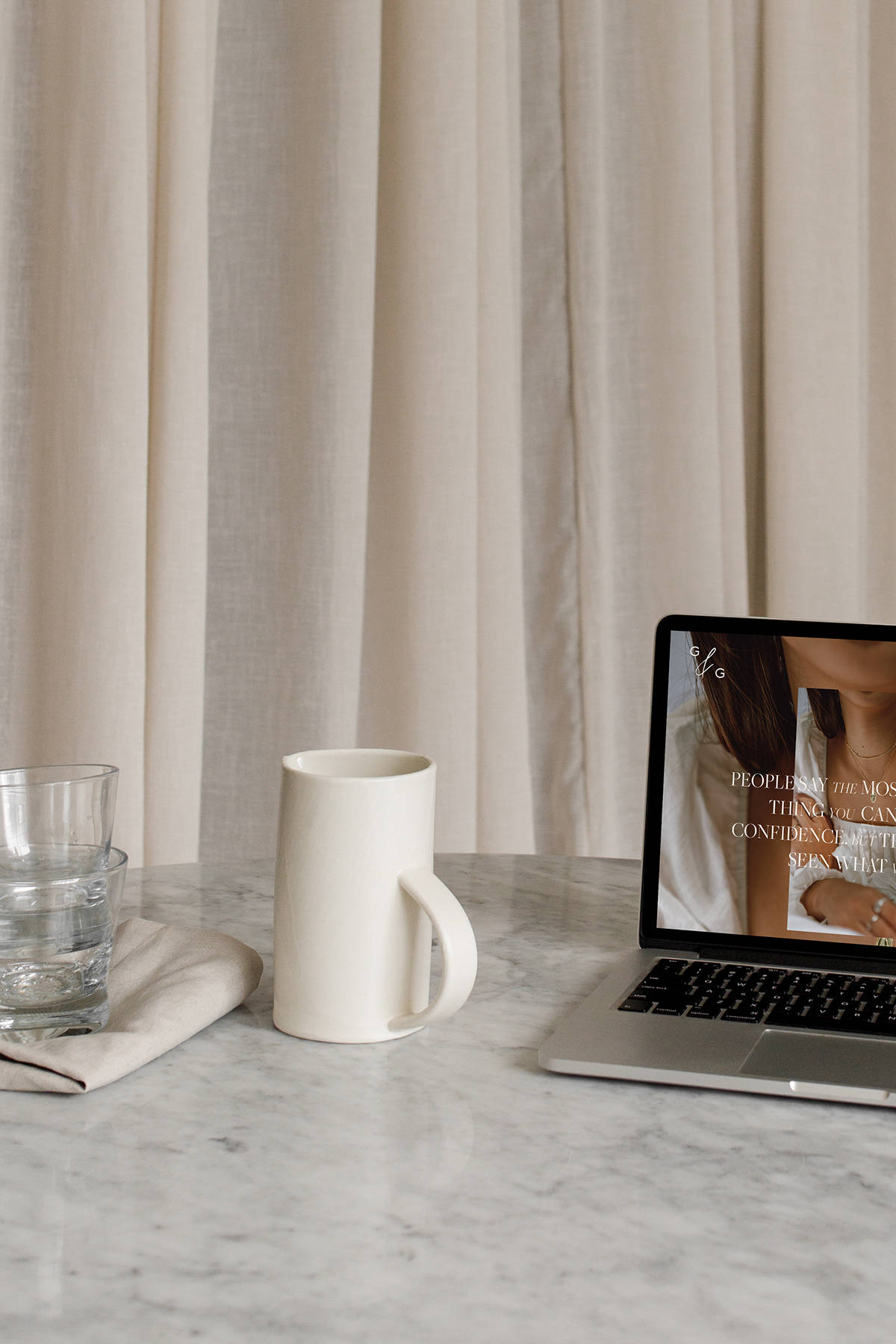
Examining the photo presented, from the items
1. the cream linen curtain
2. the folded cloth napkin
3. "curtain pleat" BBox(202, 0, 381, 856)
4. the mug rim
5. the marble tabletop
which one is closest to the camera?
the marble tabletop

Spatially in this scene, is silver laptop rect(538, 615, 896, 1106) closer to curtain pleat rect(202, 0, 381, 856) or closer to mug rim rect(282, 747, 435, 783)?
mug rim rect(282, 747, 435, 783)

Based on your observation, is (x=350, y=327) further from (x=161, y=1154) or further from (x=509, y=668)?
(x=161, y=1154)

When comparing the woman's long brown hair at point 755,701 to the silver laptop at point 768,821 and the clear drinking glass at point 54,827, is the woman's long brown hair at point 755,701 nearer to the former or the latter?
A: the silver laptop at point 768,821

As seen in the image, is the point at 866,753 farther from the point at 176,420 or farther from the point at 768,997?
the point at 176,420

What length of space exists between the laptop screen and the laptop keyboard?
0.03 metres

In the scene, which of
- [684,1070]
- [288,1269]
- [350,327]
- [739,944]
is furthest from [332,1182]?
[350,327]

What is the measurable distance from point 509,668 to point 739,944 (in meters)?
0.87

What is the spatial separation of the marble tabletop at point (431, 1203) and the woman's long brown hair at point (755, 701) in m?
0.21

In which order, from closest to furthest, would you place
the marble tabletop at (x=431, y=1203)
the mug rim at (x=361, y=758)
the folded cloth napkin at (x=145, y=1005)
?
the marble tabletop at (x=431, y=1203)
the folded cloth napkin at (x=145, y=1005)
the mug rim at (x=361, y=758)

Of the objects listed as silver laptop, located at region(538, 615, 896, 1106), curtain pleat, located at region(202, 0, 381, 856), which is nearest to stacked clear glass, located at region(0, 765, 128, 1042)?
silver laptop, located at region(538, 615, 896, 1106)

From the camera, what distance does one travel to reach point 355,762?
68cm

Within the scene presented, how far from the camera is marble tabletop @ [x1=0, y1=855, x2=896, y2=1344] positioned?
39 cm

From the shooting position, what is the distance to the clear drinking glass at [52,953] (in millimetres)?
566

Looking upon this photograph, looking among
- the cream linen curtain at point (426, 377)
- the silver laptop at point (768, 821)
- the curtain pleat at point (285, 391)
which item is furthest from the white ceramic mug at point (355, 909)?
the curtain pleat at point (285, 391)
